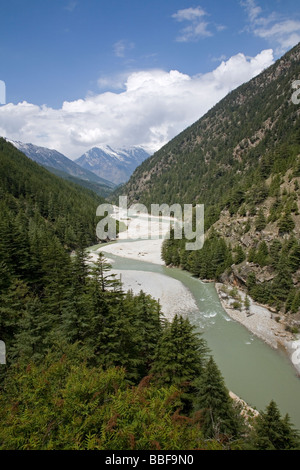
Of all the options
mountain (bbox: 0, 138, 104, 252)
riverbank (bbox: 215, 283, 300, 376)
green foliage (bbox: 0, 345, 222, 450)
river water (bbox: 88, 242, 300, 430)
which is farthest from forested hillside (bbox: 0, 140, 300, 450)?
mountain (bbox: 0, 138, 104, 252)

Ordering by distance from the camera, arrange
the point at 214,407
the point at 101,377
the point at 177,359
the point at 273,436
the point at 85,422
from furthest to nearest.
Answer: the point at 177,359 < the point at 214,407 < the point at 273,436 < the point at 101,377 < the point at 85,422

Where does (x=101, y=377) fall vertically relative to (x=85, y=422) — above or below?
below

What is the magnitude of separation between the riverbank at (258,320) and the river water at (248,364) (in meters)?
0.86

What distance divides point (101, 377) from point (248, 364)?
2107 cm

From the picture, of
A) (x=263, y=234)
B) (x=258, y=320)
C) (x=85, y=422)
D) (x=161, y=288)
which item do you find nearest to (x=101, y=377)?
(x=85, y=422)

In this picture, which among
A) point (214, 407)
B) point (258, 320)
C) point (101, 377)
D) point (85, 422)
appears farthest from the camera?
point (258, 320)

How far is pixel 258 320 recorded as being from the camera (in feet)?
116

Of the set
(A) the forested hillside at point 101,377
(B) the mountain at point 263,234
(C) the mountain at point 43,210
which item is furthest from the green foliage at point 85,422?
(C) the mountain at point 43,210

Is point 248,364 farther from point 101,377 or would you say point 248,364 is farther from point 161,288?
point 161,288

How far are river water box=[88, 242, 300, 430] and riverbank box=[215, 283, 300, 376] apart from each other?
86 centimetres

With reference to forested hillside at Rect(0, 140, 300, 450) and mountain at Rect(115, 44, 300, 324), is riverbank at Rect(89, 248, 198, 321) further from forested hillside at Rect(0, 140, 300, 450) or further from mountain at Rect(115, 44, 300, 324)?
forested hillside at Rect(0, 140, 300, 450)

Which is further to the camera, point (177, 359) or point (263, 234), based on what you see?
point (263, 234)

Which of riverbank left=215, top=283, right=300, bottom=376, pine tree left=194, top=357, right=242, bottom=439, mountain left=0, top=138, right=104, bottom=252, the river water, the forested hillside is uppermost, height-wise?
mountain left=0, top=138, right=104, bottom=252

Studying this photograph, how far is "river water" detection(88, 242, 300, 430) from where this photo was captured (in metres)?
22.0
